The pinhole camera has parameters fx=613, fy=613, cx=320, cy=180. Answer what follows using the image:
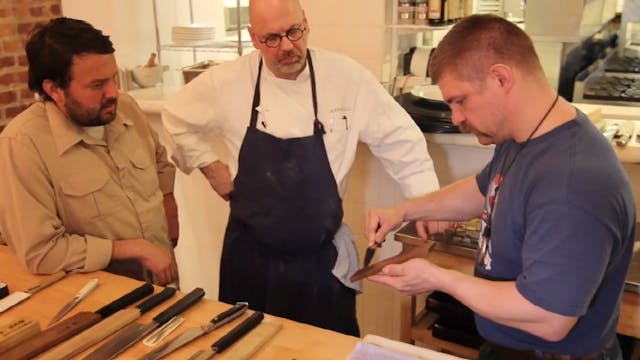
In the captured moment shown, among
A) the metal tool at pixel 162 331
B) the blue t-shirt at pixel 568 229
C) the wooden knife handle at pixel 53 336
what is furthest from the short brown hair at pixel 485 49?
the wooden knife handle at pixel 53 336

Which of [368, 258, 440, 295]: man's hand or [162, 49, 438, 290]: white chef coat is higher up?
[162, 49, 438, 290]: white chef coat

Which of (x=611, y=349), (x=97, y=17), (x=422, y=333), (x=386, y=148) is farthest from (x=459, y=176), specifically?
(x=97, y=17)

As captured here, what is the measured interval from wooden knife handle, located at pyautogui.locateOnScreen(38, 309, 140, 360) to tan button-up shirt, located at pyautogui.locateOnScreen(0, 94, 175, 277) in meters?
0.29

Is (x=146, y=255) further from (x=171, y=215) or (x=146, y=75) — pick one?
(x=146, y=75)

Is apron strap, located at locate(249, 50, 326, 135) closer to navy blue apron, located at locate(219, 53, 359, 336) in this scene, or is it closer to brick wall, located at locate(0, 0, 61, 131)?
navy blue apron, located at locate(219, 53, 359, 336)

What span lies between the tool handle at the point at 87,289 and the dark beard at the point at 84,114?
398 millimetres

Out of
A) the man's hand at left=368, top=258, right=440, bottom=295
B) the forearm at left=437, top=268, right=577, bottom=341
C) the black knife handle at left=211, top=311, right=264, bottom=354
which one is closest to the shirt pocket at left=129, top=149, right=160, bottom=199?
the black knife handle at left=211, top=311, right=264, bottom=354

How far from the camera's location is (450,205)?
142 cm

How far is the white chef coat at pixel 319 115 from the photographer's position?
5.80ft

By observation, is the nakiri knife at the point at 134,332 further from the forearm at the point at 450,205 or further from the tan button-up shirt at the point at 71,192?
the forearm at the point at 450,205

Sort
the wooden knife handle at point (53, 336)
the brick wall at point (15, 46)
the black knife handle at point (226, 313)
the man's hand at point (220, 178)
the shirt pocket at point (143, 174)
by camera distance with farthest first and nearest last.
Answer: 1. the brick wall at point (15, 46)
2. the man's hand at point (220, 178)
3. the shirt pocket at point (143, 174)
4. the black knife handle at point (226, 313)
5. the wooden knife handle at point (53, 336)

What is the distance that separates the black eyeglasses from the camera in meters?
1.67

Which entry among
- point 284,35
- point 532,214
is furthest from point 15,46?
point 532,214

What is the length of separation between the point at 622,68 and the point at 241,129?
285 centimetres
